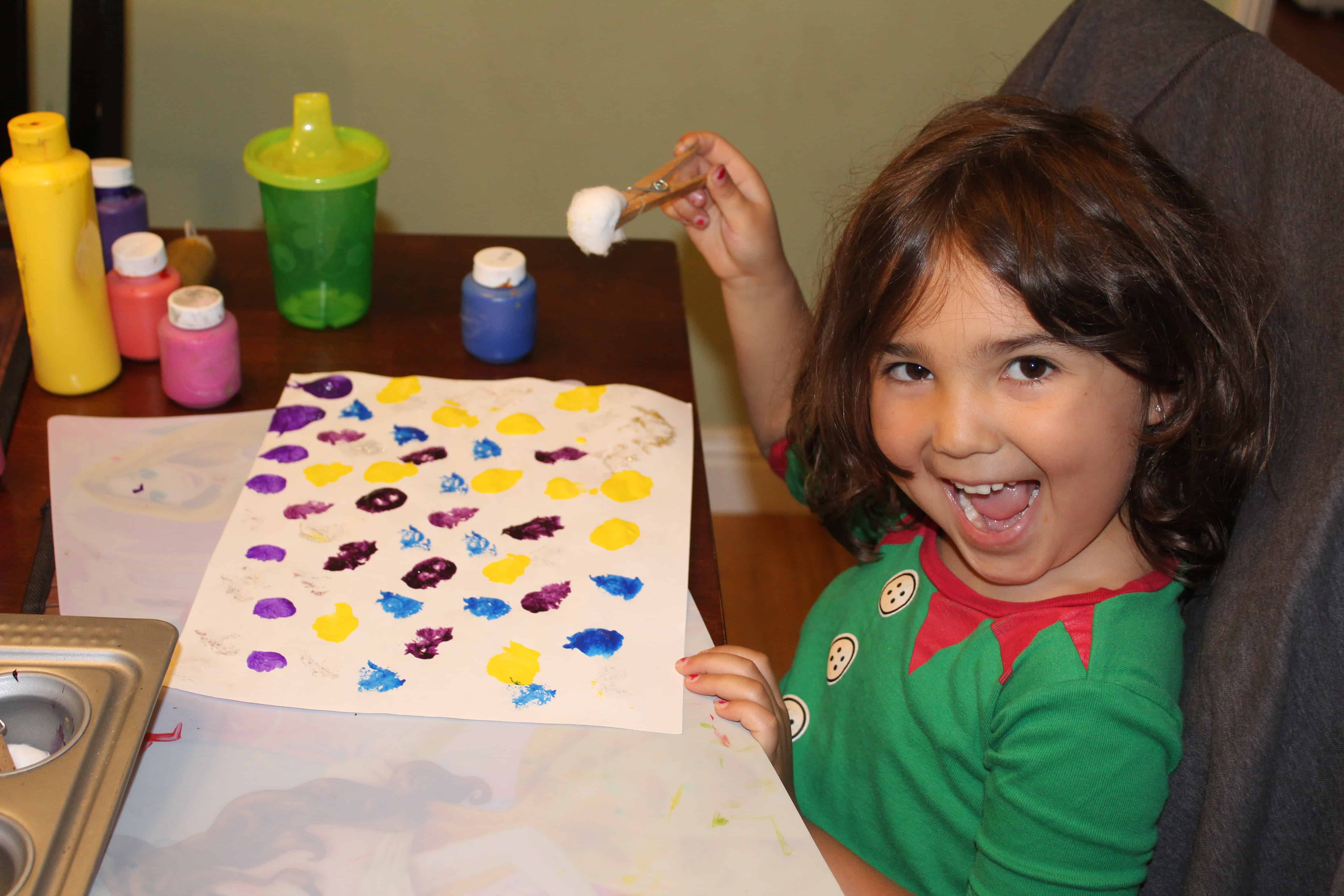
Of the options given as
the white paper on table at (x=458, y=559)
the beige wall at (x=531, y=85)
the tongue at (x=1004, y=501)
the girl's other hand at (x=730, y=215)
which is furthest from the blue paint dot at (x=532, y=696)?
the beige wall at (x=531, y=85)

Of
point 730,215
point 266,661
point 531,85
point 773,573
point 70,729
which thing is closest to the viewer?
point 70,729

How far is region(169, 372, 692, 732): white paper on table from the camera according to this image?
2.16 feet

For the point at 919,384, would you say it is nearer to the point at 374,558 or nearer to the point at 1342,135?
the point at 1342,135

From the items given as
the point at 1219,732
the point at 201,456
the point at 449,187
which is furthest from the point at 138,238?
the point at 1219,732

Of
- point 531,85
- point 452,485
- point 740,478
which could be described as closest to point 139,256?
point 452,485

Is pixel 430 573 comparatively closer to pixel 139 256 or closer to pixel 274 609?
pixel 274 609

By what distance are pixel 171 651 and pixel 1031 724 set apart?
1.61 ft

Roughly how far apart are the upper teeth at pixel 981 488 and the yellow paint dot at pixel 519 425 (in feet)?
1.08

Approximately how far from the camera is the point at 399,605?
711 mm

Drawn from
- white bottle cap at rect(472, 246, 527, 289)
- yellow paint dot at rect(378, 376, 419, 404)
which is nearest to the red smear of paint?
yellow paint dot at rect(378, 376, 419, 404)

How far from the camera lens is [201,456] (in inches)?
32.9

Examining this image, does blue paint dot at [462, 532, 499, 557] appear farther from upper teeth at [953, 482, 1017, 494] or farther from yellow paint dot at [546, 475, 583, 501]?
upper teeth at [953, 482, 1017, 494]

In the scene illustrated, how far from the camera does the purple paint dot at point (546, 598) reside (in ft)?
2.36

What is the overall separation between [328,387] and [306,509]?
0.54 ft
